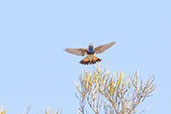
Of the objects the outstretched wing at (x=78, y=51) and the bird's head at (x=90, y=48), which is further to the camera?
the outstretched wing at (x=78, y=51)

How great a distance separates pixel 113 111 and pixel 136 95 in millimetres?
705

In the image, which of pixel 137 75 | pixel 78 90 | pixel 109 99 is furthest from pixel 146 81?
pixel 78 90

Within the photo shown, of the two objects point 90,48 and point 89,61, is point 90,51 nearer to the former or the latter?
point 90,48

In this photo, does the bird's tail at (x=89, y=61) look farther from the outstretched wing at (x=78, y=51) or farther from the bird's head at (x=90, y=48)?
the outstretched wing at (x=78, y=51)

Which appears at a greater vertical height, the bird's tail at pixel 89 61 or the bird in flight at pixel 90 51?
the bird in flight at pixel 90 51

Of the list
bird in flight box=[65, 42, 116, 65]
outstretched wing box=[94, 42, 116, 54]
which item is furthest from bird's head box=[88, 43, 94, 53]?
outstretched wing box=[94, 42, 116, 54]

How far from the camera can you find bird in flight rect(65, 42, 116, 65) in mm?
10094

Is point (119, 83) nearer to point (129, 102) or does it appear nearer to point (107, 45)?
point (129, 102)

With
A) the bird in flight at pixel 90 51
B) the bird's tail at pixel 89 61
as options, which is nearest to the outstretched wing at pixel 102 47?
the bird in flight at pixel 90 51

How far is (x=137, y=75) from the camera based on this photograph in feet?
29.3

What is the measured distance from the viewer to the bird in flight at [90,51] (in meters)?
10.1

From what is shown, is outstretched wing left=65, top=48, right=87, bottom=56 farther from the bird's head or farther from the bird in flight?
the bird's head

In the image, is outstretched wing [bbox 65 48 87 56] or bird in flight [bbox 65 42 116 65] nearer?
bird in flight [bbox 65 42 116 65]

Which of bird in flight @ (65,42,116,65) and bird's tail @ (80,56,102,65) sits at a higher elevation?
bird in flight @ (65,42,116,65)
